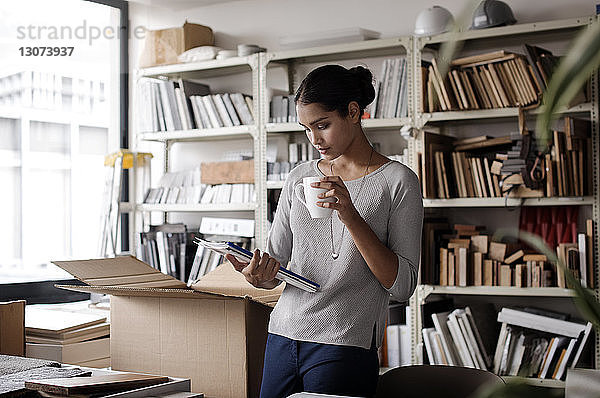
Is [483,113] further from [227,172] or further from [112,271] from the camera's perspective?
[112,271]

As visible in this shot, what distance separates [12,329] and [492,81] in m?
2.34

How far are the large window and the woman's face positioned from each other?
286 centimetres

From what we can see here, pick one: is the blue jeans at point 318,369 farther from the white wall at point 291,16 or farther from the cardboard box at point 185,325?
the white wall at point 291,16

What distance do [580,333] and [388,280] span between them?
2000 mm

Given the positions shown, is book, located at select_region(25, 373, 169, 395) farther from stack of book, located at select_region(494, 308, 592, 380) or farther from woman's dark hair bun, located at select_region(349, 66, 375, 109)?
stack of book, located at select_region(494, 308, 592, 380)

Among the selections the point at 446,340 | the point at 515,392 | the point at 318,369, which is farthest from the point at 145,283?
the point at 446,340

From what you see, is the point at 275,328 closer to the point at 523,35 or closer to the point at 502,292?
the point at 502,292

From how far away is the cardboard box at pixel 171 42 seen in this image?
4.23 meters

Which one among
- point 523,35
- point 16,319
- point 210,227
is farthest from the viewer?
point 210,227

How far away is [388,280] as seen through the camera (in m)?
1.49

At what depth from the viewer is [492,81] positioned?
3330mm

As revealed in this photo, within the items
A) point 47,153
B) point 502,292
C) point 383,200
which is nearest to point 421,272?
point 502,292

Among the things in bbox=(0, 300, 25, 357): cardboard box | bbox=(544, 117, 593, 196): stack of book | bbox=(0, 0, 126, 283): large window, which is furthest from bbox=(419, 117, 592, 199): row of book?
bbox=(0, 0, 126, 283): large window

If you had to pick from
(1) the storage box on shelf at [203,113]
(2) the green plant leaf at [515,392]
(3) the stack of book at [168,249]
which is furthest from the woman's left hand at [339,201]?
(3) the stack of book at [168,249]
